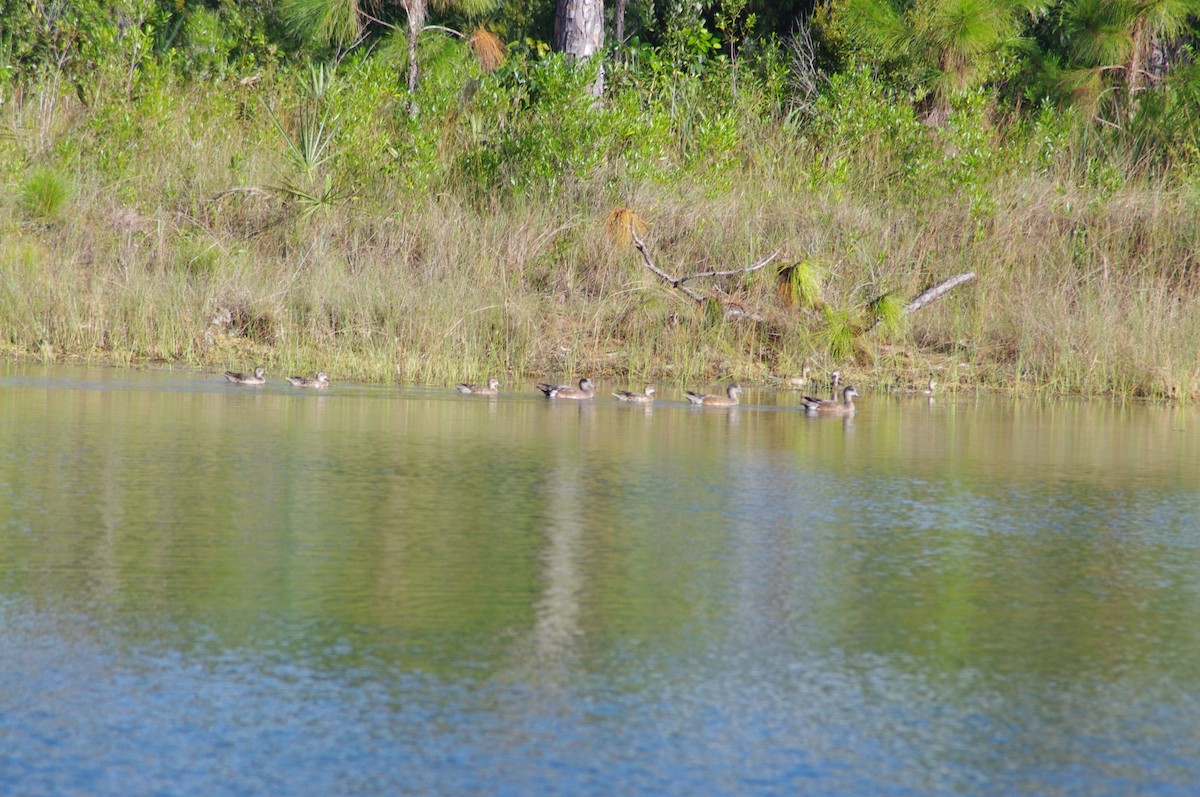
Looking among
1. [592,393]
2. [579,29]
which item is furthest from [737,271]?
[579,29]

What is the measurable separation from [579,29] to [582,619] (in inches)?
735

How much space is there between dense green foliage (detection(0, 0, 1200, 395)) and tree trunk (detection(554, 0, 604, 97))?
0.42 m

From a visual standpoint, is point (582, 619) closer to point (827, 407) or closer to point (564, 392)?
point (827, 407)

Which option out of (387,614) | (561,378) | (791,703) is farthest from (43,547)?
(561,378)

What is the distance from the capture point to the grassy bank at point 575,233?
17891mm

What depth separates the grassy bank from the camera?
17.9 metres

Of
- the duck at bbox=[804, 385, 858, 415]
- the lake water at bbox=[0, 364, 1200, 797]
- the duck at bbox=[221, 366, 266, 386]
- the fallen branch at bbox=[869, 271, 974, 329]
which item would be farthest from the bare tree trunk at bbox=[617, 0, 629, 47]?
the lake water at bbox=[0, 364, 1200, 797]

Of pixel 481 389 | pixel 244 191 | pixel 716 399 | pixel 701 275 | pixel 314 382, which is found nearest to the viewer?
pixel 716 399

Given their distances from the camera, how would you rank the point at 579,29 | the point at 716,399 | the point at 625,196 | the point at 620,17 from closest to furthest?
1. the point at 716,399
2. the point at 625,196
3. the point at 579,29
4. the point at 620,17

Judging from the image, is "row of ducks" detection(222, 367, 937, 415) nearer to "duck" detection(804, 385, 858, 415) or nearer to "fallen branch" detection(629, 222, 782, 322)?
"duck" detection(804, 385, 858, 415)

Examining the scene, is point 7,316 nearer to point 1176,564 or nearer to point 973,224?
point 973,224

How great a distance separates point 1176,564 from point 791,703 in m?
3.21

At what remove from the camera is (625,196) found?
20.8m

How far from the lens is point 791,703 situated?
17.1 feet
